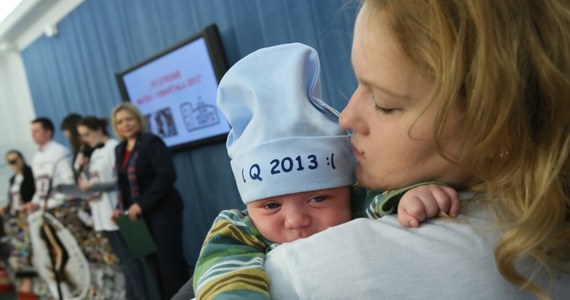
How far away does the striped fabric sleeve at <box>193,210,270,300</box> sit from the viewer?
0.53 metres

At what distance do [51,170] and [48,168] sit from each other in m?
0.07

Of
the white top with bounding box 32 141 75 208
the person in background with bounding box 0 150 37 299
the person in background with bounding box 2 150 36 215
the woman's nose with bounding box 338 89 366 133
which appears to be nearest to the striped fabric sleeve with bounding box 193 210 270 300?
the woman's nose with bounding box 338 89 366 133

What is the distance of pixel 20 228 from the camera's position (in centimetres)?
375

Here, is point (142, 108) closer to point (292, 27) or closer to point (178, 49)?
point (178, 49)

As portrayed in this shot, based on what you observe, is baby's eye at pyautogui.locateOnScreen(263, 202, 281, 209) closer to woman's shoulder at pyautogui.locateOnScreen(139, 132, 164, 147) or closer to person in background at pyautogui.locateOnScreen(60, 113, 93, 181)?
woman's shoulder at pyautogui.locateOnScreen(139, 132, 164, 147)

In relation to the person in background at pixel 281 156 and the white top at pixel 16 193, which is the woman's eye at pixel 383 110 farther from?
the white top at pixel 16 193

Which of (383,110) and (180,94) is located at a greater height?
(180,94)

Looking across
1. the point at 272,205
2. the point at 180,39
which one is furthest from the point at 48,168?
the point at 272,205

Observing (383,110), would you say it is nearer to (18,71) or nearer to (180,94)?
(180,94)

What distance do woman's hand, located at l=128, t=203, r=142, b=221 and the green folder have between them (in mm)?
25

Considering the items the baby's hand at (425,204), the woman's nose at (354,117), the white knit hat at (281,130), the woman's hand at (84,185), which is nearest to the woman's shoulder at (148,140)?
the woman's hand at (84,185)

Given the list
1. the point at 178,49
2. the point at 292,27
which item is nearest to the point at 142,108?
the point at 178,49

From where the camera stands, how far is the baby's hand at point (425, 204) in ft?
1.73

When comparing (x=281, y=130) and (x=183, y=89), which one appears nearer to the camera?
(x=281, y=130)
